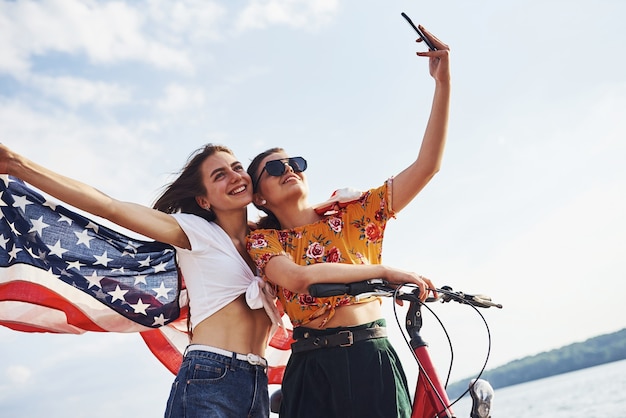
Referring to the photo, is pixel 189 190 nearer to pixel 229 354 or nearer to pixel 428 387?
pixel 229 354

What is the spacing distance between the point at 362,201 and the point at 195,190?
1094mm

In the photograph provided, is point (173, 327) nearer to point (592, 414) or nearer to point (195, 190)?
point (195, 190)

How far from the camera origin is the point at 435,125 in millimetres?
3457

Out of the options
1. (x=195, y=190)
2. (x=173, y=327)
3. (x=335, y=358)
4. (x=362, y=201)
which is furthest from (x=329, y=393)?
(x=173, y=327)

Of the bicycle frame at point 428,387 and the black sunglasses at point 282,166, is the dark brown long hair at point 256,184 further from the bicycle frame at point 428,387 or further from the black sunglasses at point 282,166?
the bicycle frame at point 428,387

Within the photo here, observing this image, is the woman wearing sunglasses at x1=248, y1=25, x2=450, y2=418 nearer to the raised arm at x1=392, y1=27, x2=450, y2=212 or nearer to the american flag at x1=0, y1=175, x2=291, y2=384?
the raised arm at x1=392, y1=27, x2=450, y2=212

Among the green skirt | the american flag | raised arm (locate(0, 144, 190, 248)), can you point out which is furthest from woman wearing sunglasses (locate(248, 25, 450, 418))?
the american flag

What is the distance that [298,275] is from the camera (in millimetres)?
3180

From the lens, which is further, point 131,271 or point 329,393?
point 131,271

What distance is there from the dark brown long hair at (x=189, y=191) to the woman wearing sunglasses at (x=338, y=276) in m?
0.37

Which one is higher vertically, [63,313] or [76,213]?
[76,213]

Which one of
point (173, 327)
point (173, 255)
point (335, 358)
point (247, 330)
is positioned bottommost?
point (335, 358)

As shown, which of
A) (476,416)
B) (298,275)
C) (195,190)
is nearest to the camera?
(476,416)

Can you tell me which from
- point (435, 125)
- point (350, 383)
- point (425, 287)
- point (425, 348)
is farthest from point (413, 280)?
point (435, 125)
